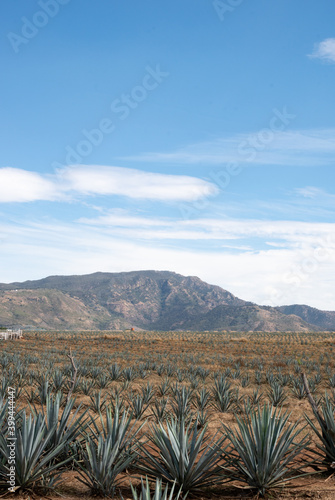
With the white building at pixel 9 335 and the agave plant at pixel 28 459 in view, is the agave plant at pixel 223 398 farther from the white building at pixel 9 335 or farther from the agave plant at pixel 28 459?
the white building at pixel 9 335

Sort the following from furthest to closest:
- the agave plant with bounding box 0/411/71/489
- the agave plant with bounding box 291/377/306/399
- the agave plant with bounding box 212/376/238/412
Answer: the agave plant with bounding box 291/377/306/399 < the agave plant with bounding box 212/376/238/412 < the agave plant with bounding box 0/411/71/489

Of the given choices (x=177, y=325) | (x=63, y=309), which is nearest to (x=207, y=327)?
(x=177, y=325)

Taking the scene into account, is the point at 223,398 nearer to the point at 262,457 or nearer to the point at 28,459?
the point at 262,457

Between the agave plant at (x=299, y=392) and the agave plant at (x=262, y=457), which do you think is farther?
the agave plant at (x=299, y=392)

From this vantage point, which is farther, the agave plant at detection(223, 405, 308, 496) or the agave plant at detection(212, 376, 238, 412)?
the agave plant at detection(212, 376, 238, 412)

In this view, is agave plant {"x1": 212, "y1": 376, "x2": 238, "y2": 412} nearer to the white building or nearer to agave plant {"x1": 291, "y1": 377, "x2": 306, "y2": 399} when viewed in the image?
agave plant {"x1": 291, "y1": 377, "x2": 306, "y2": 399}

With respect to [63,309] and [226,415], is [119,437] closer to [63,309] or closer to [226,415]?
[226,415]

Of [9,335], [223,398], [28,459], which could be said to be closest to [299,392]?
[223,398]

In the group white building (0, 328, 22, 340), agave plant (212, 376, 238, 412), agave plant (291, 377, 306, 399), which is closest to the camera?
agave plant (212, 376, 238, 412)

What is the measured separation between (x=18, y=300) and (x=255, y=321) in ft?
270

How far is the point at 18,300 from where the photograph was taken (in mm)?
140375

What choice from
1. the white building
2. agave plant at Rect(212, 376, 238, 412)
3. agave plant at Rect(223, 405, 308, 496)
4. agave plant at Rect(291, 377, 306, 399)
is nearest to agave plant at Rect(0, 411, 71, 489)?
agave plant at Rect(223, 405, 308, 496)

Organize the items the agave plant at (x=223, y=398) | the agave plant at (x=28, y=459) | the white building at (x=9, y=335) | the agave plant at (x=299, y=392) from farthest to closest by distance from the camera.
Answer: the white building at (x=9, y=335)
the agave plant at (x=299, y=392)
the agave plant at (x=223, y=398)
the agave plant at (x=28, y=459)

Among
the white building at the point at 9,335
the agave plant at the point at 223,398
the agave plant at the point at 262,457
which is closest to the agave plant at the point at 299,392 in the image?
the agave plant at the point at 223,398
